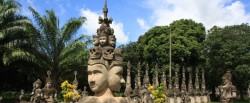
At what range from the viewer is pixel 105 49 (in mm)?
8633

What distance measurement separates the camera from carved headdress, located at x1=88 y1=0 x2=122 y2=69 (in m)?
8.55

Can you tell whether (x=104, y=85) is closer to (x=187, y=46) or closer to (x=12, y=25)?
(x=12, y=25)

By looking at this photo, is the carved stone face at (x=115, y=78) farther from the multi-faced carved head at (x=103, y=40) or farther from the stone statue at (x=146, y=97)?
the stone statue at (x=146, y=97)

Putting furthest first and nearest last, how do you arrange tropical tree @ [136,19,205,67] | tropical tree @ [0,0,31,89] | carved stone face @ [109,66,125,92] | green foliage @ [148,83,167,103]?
tropical tree @ [136,19,205,67] → tropical tree @ [0,0,31,89] → green foliage @ [148,83,167,103] → carved stone face @ [109,66,125,92]

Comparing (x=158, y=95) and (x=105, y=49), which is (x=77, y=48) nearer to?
(x=158, y=95)

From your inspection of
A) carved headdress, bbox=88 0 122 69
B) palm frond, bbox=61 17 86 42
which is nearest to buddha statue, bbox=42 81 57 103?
carved headdress, bbox=88 0 122 69

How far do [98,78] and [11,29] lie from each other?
21.2 m

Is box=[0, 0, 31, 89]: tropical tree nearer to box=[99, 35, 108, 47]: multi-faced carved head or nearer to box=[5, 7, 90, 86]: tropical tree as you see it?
box=[5, 7, 90, 86]: tropical tree

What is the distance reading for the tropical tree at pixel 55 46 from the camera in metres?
28.7

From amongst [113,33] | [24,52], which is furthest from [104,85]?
[24,52]

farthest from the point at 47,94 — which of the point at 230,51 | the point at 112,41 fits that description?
the point at 230,51

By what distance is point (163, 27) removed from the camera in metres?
49.0

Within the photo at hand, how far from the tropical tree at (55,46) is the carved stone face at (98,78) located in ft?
66.6

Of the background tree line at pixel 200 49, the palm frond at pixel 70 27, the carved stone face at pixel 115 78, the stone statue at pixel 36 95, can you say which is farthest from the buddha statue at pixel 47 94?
the background tree line at pixel 200 49
